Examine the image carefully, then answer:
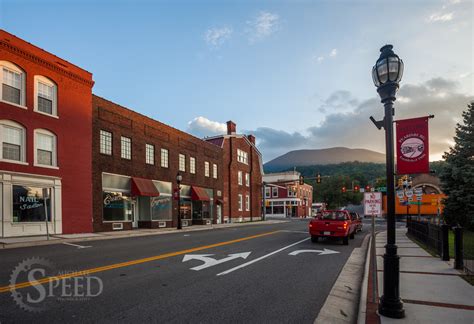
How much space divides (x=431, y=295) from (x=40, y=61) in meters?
22.5

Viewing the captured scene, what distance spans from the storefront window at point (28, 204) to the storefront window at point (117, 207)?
4.61 m

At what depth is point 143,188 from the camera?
27.2 metres

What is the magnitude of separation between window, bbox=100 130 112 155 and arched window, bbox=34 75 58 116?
12.8 feet

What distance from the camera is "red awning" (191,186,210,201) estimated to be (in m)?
35.3

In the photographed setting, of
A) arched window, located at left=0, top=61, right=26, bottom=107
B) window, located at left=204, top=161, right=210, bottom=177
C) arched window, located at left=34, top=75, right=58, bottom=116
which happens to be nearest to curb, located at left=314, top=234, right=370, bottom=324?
arched window, located at left=0, top=61, right=26, bottom=107

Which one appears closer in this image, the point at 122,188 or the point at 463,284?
the point at 463,284

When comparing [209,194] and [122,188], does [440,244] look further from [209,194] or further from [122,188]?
[209,194]

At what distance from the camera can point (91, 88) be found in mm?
24078

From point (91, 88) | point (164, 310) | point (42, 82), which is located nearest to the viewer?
point (164, 310)

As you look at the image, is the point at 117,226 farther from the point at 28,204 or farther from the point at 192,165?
the point at 192,165

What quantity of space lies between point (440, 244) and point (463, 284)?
4372 mm

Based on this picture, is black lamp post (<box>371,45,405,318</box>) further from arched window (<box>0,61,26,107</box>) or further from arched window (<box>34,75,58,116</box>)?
arched window (<box>34,75,58,116</box>)

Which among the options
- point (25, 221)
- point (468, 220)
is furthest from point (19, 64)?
point (468, 220)

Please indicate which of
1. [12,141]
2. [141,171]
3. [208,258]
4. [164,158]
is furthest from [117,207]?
[208,258]
